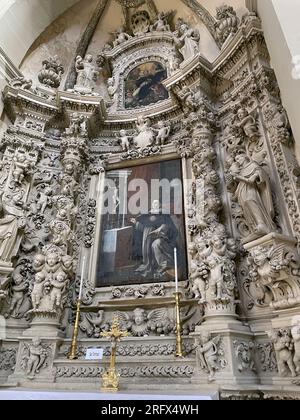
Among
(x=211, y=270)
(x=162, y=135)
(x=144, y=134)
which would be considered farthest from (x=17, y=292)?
(x=162, y=135)

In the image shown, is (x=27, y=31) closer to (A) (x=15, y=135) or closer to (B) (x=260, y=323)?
(A) (x=15, y=135)

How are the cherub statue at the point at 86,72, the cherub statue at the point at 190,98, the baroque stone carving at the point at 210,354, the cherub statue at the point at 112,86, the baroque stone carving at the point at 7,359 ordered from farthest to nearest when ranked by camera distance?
1. the cherub statue at the point at 112,86
2. the cherub statue at the point at 86,72
3. the cherub statue at the point at 190,98
4. the baroque stone carving at the point at 7,359
5. the baroque stone carving at the point at 210,354

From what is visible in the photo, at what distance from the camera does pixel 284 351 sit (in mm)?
3439

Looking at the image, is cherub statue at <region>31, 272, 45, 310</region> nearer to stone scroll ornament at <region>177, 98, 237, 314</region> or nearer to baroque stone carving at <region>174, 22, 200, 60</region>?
stone scroll ornament at <region>177, 98, 237, 314</region>

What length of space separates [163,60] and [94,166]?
3.38 metres

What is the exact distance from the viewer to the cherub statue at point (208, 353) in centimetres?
373

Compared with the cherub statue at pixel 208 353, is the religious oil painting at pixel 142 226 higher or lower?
higher

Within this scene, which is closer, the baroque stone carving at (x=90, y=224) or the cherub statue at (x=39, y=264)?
the cherub statue at (x=39, y=264)

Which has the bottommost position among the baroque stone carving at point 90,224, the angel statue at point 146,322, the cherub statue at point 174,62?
the angel statue at point 146,322

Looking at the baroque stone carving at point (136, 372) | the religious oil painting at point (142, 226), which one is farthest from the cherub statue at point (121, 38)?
the baroque stone carving at point (136, 372)

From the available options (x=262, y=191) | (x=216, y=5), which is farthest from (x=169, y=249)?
(x=216, y=5)

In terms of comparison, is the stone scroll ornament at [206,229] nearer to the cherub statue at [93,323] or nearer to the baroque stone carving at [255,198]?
→ the baroque stone carving at [255,198]

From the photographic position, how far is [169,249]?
5297mm

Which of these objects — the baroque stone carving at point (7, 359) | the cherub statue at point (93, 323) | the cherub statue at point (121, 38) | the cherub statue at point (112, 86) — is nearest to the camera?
the baroque stone carving at point (7, 359)
